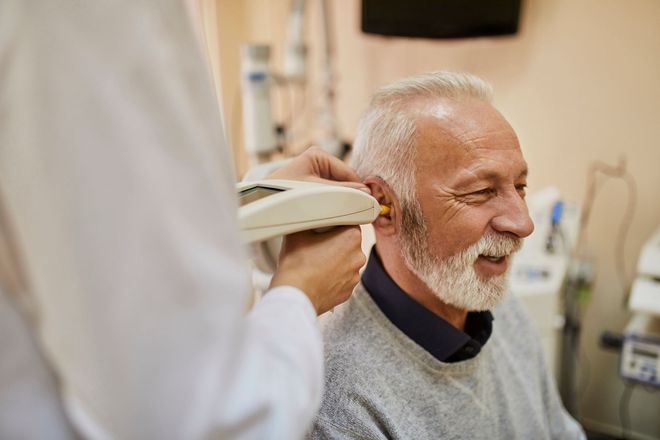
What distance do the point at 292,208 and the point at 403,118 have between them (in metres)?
0.39

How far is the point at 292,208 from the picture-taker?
623 millimetres

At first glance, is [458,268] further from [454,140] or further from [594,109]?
[594,109]

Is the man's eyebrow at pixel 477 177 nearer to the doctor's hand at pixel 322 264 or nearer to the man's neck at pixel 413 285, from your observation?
the man's neck at pixel 413 285

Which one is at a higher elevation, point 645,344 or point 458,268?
point 458,268

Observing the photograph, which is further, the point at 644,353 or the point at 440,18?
the point at 440,18

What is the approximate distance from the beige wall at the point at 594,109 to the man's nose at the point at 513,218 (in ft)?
2.90

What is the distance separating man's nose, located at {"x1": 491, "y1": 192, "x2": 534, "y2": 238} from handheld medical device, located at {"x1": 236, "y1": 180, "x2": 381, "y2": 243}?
11.6 inches

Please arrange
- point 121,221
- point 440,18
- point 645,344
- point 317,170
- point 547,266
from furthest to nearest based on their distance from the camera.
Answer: point 440,18 → point 547,266 → point 645,344 → point 317,170 → point 121,221

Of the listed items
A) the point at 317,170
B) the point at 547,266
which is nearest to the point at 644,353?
the point at 547,266

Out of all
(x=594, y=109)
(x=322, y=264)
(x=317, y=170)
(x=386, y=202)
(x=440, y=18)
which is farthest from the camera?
(x=440, y=18)

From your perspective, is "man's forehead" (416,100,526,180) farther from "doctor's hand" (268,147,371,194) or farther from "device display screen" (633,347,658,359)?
"device display screen" (633,347,658,359)

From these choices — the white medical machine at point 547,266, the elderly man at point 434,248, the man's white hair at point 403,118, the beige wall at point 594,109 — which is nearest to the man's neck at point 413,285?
the elderly man at point 434,248

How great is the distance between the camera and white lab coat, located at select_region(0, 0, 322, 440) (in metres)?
0.34

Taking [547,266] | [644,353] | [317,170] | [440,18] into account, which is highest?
[440,18]
